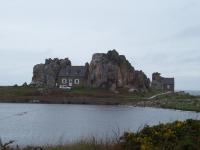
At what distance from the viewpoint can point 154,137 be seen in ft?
33.6

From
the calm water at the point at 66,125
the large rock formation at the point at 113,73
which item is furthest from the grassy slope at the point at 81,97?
the calm water at the point at 66,125

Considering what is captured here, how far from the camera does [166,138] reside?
401 inches

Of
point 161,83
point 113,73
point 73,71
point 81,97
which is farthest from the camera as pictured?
point 161,83

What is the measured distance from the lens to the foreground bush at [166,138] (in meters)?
9.96

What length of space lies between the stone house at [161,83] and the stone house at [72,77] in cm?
3297

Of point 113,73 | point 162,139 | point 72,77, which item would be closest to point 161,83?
point 113,73

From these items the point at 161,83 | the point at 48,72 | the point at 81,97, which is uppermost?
the point at 48,72

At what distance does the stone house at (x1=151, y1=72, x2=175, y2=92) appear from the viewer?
15700 cm

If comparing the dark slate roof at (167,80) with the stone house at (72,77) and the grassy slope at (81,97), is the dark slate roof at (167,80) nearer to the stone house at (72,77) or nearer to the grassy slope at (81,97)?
the grassy slope at (81,97)

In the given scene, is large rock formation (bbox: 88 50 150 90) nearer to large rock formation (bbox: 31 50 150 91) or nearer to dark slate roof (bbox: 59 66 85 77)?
large rock formation (bbox: 31 50 150 91)

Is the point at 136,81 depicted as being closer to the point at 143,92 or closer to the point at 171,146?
the point at 143,92

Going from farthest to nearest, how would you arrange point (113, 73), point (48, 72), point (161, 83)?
1. point (161, 83)
2. point (48, 72)
3. point (113, 73)

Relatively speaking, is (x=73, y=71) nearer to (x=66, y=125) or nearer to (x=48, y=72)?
(x=48, y=72)

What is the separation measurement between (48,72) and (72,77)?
7.64m
